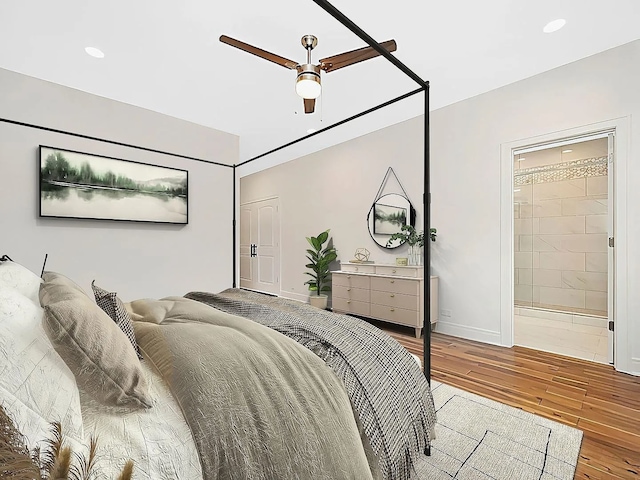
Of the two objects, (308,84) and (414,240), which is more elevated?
(308,84)

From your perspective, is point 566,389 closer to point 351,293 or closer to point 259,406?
point 351,293

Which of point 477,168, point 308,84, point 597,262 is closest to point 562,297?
point 597,262

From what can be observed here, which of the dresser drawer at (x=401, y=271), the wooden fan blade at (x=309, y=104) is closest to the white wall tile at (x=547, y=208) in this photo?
the dresser drawer at (x=401, y=271)

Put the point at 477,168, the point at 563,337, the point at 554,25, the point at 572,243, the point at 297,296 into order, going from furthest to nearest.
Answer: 1. the point at 297,296
2. the point at 572,243
3. the point at 563,337
4. the point at 477,168
5. the point at 554,25

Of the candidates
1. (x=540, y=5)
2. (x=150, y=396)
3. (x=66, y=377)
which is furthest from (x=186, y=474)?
(x=540, y=5)

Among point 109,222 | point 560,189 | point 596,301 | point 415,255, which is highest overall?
point 560,189

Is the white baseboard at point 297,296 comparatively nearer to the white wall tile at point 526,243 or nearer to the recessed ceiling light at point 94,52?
the white wall tile at point 526,243

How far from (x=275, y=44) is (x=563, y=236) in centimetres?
468

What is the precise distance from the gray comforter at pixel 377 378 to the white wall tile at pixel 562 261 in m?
4.53

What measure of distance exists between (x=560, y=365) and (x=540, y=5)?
9.41 feet

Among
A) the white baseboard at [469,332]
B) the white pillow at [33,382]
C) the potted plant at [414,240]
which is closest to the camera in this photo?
the white pillow at [33,382]

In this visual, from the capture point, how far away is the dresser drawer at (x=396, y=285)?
3760mm

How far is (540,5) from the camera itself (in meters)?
2.34

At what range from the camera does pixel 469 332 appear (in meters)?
3.73
